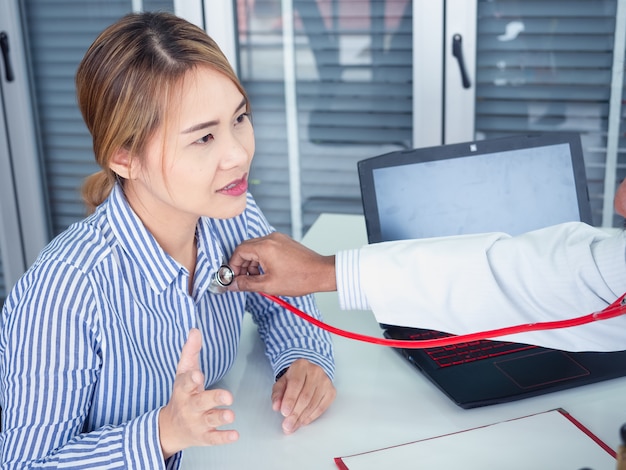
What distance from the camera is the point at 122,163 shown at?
45.5 inches

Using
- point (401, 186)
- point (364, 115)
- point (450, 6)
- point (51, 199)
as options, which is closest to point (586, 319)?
point (401, 186)

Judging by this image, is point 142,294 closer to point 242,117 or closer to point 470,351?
point 242,117

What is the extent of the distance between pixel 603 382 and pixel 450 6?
5.56 feet

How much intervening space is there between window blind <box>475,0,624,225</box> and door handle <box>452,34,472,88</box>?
14cm

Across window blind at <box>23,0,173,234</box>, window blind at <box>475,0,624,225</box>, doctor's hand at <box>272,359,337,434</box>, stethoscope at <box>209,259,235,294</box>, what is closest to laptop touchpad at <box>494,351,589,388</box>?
doctor's hand at <box>272,359,337,434</box>

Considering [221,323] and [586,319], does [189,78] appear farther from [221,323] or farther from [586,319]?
[586,319]

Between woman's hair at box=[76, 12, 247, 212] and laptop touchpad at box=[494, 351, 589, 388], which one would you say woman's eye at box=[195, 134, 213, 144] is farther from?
laptop touchpad at box=[494, 351, 589, 388]

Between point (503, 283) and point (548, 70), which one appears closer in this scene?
point (503, 283)

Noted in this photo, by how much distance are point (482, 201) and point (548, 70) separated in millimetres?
1369

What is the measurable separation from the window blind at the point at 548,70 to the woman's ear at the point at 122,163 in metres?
1.83

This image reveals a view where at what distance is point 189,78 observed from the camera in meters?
1.12

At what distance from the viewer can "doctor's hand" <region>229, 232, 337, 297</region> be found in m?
1.23

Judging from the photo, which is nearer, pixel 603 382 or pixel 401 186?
pixel 603 382

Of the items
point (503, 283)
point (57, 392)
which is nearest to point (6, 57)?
point (57, 392)
